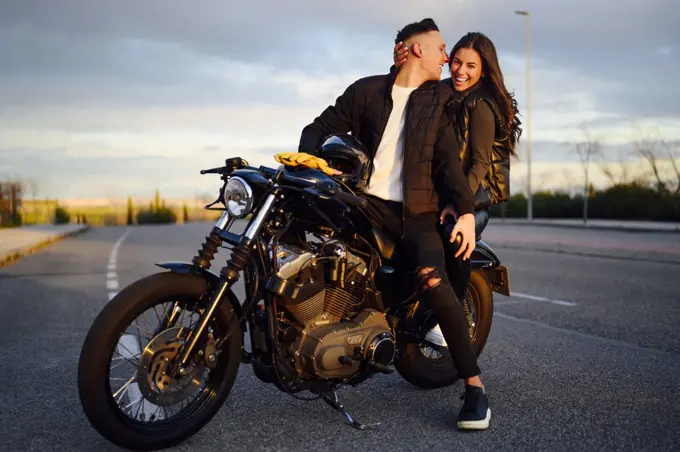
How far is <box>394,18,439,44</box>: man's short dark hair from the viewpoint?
4.09 m

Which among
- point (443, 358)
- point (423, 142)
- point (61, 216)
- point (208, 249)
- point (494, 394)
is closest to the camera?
point (208, 249)

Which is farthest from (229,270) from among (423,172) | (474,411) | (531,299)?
(531,299)

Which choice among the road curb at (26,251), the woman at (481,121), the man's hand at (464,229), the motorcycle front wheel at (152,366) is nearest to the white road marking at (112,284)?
the road curb at (26,251)

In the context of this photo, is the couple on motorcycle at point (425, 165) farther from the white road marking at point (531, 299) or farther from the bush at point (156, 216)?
the bush at point (156, 216)

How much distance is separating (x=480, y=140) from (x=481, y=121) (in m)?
0.11

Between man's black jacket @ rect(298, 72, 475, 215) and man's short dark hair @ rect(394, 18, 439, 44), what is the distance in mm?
199

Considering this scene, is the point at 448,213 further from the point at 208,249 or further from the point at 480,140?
the point at 208,249

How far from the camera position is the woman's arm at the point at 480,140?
4.28 meters

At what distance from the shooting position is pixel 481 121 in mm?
4340

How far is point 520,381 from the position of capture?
4852mm

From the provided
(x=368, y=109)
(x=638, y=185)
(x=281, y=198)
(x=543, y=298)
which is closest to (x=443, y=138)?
(x=368, y=109)

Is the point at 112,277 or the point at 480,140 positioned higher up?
the point at 480,140

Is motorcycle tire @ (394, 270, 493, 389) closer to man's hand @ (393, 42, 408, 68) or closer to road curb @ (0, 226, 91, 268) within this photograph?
man's hand @ (393, 42, 408, 68)

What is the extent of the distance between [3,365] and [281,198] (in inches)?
113
